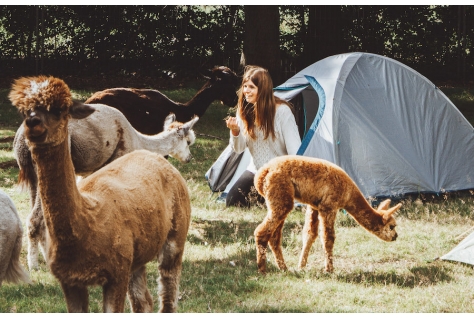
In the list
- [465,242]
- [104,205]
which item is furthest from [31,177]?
[465,242]

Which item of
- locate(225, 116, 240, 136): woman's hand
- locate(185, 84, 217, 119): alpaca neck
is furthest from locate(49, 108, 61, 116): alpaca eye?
locate(185, 84, 217, 119): alpaca neck

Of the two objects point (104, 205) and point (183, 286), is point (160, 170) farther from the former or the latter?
point (183, 286)

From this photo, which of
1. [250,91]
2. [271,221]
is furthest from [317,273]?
[250,91]

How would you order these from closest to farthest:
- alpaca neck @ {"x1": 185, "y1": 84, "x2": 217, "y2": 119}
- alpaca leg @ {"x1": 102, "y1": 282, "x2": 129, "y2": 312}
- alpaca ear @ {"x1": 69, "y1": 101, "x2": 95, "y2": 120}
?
alpaca ear @ {"x1": 69, "y1": 101, "x2": 95, "y2": 120}, alpaca leg @ {"x1": 102, "y1": 282, "x2": 129, "y2": 312}, alpaca neck @ {"x1": 185, "y1": 84, "x2": 217, "y2": 119}

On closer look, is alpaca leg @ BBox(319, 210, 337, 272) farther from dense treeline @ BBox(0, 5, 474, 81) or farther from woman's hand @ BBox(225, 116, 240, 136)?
dense treeline @ BBox(0, 5, 474, 81)

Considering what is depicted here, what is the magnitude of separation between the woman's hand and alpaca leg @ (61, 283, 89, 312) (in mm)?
2907

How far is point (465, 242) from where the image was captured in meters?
6.51

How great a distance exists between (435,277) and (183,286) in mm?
2229

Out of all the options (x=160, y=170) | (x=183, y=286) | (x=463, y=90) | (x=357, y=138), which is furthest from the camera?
(x=463, y=90)

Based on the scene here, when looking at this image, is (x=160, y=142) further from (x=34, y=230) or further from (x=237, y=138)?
(x=34, y=230)

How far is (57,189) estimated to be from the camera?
336cm

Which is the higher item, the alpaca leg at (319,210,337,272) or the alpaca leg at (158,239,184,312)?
the alpaca leg at (158,239,184,312)

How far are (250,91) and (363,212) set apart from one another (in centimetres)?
163

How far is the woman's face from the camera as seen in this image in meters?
6.64
